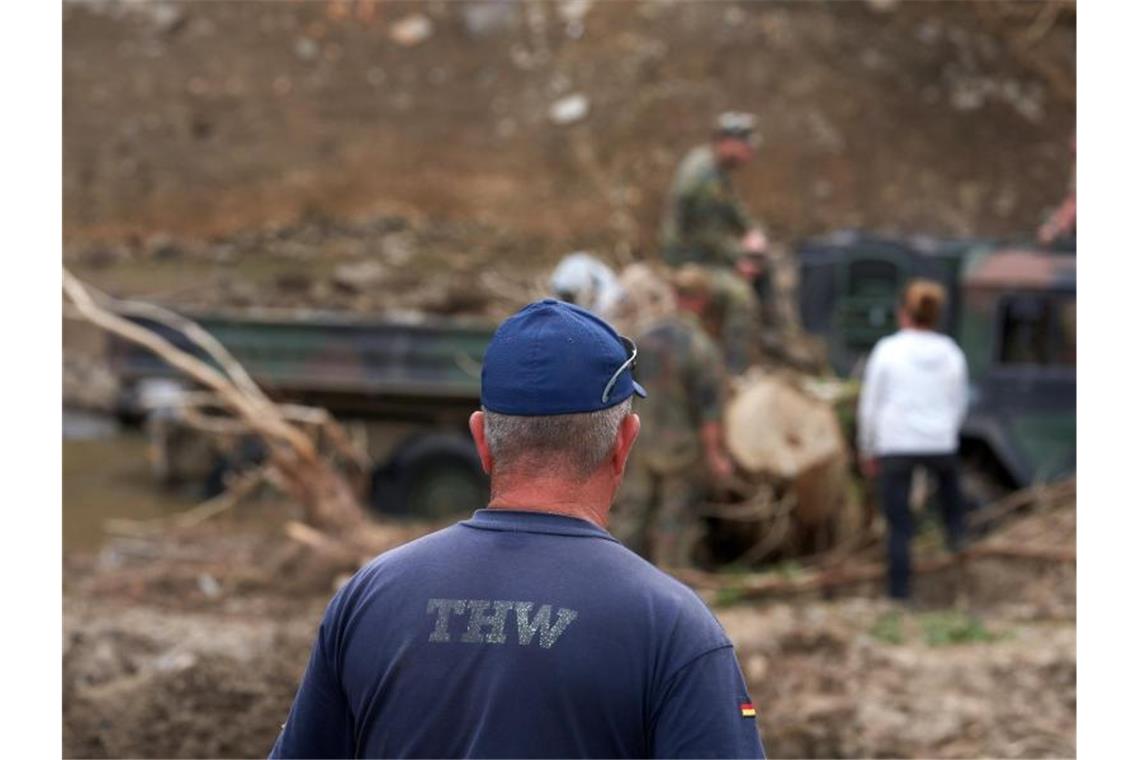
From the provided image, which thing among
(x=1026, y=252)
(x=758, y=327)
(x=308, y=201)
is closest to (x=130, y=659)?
(x=758, y=327)

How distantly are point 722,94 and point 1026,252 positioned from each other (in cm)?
815

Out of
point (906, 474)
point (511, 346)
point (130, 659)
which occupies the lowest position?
point (130, 659)

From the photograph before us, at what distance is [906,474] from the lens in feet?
A: 24.3

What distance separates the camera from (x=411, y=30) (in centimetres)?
1761

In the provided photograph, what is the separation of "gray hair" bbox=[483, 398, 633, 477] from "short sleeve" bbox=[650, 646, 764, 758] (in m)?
0.32

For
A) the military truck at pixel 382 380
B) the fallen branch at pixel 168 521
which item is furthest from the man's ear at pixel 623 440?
the military truck at pixel 382 380

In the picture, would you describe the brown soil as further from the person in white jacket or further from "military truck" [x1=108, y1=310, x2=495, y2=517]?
the person in white jacket

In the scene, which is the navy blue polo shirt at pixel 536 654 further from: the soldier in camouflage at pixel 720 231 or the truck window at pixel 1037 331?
the truck window at pixel 1037 331

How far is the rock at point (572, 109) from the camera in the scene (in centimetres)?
1705

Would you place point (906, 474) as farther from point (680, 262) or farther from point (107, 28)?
point (107, 28)

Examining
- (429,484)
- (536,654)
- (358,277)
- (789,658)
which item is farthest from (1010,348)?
(358,277)

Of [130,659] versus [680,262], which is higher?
[680,262]

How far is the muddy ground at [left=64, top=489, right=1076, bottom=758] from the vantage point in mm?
5984

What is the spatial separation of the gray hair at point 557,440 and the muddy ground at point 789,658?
4.14 meters
